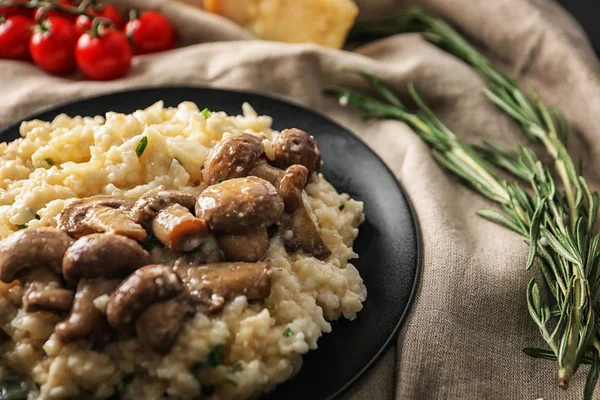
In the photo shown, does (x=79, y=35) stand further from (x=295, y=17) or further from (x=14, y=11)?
(x=295, y=17)

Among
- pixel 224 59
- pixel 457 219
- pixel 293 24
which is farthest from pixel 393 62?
pixel 457 219

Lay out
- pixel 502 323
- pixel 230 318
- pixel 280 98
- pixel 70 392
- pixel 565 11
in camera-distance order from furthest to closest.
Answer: pixel 565 11 < pixel 280 98 < pixel 502 323 < pixel 230 318 < pixel 70 392

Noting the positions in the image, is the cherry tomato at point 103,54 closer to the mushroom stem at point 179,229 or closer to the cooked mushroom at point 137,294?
the mushroom stem at point 179,229

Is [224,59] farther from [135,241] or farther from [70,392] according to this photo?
[70,392]

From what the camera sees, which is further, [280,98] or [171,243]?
[280,98]

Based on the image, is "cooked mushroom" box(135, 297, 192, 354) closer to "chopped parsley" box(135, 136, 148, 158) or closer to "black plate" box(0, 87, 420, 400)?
"black plate" box(0, 87, 420, 400)

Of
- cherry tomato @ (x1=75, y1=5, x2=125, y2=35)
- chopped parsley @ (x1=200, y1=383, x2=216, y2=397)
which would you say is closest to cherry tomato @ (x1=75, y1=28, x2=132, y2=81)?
cherry tomato @ (x1=75, y1=5, x2=125, y2=35)

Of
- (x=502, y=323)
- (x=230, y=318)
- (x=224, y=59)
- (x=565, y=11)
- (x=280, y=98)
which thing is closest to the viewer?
(x=230, y=318)

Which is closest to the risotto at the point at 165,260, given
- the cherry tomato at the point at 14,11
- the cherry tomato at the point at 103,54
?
the cherry tomato at the point at 103,54

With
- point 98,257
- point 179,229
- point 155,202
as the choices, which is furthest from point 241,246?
point 98,257
